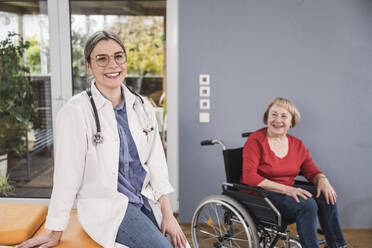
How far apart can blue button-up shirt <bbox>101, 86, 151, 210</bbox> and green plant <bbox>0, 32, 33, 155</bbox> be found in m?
2.05

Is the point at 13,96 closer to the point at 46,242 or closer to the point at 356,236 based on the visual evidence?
the point at 46,242

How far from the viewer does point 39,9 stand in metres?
3.12

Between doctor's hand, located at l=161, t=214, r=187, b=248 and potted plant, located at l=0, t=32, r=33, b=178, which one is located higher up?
potted plant, located at l=0, t=32, r=33, b=178

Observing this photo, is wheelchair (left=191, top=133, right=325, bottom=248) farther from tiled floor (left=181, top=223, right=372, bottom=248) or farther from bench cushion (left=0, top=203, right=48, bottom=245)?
bench cushion (left=0, top=203, right=48, bottom=245)

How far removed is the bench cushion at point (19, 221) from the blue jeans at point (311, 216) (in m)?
1.26

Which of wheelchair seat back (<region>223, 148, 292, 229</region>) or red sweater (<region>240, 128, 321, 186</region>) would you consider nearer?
wheelchair seat back (<region>223, 148, 292, 229</region>)

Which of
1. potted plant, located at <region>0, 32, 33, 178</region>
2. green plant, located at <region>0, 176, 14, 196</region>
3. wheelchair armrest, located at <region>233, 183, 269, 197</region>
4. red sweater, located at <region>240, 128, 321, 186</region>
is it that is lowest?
green plant, located at <region>0, 176, 14, 196</region>

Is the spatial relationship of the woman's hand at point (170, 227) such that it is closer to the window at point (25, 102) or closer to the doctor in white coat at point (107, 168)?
the doctor in white coat at point (107, 168)

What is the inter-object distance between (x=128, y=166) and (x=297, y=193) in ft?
3.43

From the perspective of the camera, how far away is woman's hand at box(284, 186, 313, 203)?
212 centimetres

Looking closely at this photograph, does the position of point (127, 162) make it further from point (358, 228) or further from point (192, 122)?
point (358, 228)

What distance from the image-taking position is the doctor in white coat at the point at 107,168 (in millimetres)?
1493

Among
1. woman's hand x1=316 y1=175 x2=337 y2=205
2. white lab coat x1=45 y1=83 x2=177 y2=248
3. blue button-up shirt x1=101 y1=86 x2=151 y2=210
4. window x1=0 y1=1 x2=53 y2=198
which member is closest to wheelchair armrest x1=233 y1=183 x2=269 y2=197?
woman's hand x1=316 y1=175 x2=337 y2=205

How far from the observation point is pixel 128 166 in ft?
5.26
